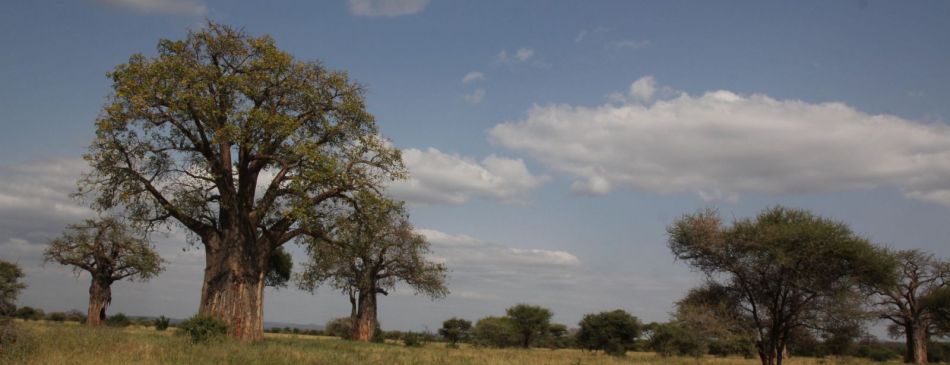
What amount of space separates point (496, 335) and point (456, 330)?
11.1 meters

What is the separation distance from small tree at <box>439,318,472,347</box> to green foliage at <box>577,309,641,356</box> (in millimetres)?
17385

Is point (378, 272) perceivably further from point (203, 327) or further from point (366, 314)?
point (203, 327)

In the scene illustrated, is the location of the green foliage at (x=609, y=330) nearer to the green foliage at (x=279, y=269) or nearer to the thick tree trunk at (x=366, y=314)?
the thick tree trunk at (x=366, y=314)

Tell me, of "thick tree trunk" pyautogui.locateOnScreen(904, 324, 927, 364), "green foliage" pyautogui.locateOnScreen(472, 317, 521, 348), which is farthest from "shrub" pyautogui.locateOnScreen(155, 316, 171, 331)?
"thick tree trunk" pyautogui.locateOnScreen(904, 324, 927, 364)

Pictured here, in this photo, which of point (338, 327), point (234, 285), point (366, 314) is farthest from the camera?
point (338, 327)

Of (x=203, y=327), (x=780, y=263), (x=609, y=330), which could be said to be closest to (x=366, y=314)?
(x=609, y=330)

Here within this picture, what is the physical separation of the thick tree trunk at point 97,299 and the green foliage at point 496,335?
91.4 ft

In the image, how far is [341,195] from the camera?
81.4 ft

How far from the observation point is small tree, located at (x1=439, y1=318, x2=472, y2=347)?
210 ft

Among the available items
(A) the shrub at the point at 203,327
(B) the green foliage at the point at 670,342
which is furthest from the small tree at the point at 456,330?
(A) the shrub at the point at 203,327

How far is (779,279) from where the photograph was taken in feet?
85.1

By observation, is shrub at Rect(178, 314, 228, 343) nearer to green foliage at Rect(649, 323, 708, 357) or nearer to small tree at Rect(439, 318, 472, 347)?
green foliage at Rect(649, 323, 708, 357)

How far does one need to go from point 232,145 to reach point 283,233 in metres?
3.99

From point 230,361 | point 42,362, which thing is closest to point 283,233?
point 230,361
